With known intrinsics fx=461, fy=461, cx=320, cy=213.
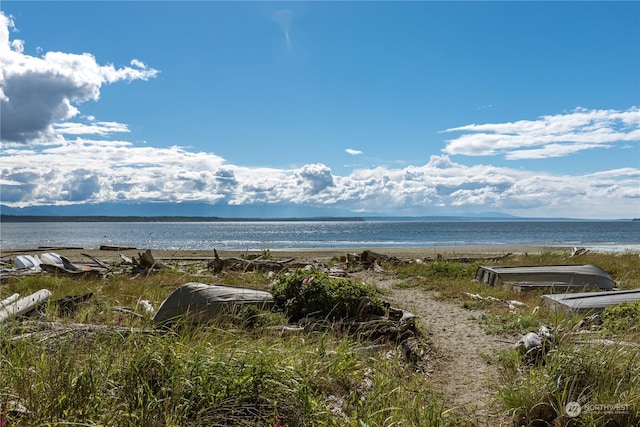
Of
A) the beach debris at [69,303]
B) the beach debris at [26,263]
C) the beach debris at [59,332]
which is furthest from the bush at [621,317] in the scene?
the beach debris at [26,263]

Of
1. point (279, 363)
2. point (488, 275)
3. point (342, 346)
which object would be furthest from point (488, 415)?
point (488, 275)

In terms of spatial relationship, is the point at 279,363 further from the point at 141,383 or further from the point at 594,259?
the point at 594,259

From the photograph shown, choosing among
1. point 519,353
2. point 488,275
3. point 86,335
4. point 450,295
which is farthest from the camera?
point 488,275

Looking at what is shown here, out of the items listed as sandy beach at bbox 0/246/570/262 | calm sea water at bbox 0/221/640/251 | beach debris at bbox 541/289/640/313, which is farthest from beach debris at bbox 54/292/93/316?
sandy beach at bbox 0/246/570/262

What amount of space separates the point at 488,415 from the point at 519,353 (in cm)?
228

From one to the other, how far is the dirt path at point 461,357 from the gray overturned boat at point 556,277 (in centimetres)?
336

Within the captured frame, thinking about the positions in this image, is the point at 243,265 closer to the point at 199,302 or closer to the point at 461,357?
the point at 199,302

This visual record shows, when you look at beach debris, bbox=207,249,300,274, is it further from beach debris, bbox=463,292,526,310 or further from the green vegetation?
the green vegetation

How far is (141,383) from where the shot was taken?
4.25 meters

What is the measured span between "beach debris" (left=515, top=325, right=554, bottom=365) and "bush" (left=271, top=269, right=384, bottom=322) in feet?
9.61

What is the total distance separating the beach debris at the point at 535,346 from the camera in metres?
6.80

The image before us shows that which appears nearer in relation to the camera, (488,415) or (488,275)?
(488,415)

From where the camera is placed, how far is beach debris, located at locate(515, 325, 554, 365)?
22.3 feet

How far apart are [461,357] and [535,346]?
1289 mm
